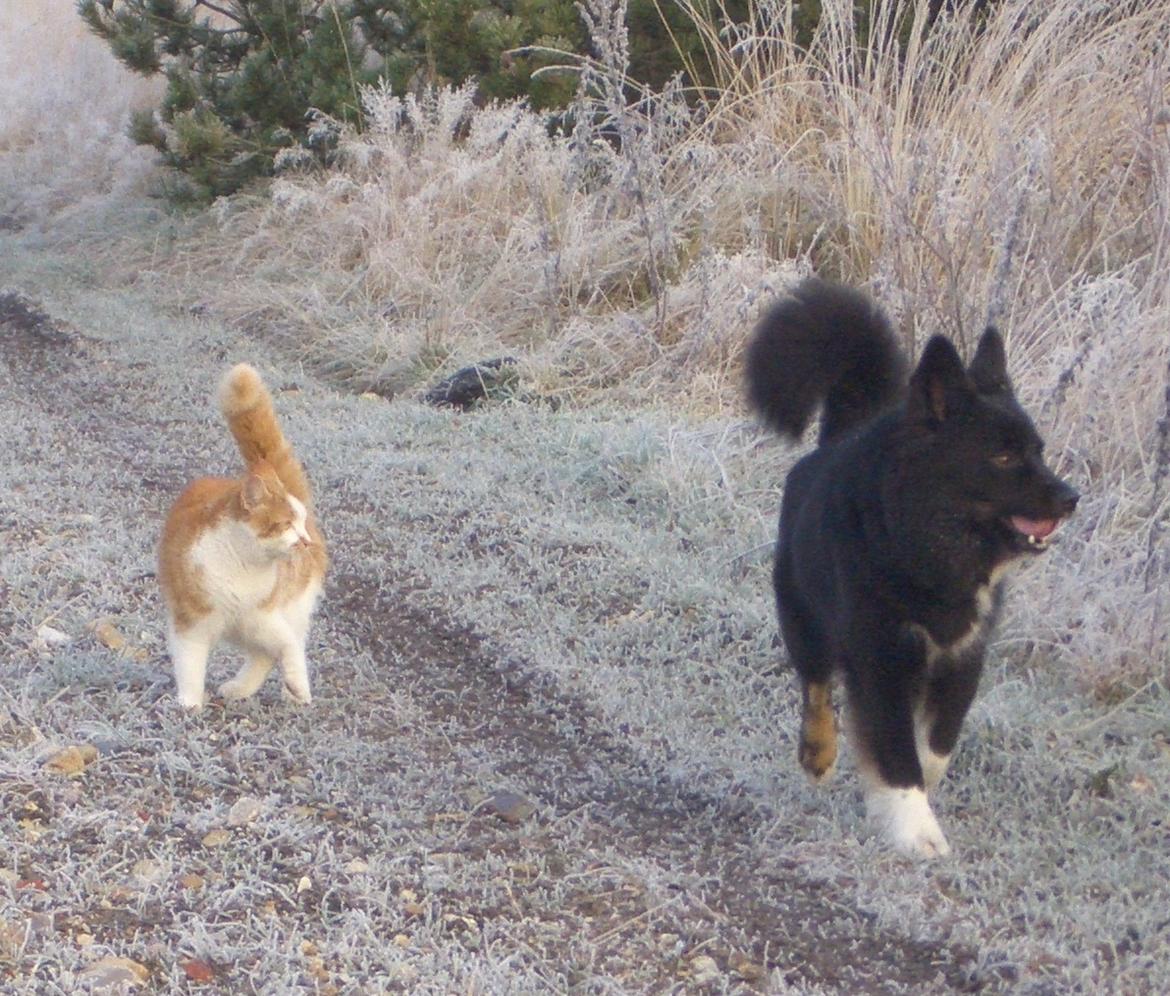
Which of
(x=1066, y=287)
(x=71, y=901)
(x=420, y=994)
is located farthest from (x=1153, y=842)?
(x=1066, y=287)

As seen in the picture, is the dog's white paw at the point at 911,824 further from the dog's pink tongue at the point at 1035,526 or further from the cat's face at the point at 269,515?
the cat's face at the point at 269,515

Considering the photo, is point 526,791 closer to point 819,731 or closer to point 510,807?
point 510,807

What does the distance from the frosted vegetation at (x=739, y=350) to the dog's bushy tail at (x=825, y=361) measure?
37.0 inches

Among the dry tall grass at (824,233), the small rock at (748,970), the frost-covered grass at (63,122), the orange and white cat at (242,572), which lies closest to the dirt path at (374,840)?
the small rock at (748,970)

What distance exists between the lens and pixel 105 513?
5.98m

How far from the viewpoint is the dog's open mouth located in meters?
3.27

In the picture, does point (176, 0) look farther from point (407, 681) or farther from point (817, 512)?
point (817, 512)

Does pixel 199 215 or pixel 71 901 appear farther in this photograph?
pixel 199 215

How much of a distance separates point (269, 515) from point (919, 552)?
1652 mm

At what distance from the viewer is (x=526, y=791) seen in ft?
12.3

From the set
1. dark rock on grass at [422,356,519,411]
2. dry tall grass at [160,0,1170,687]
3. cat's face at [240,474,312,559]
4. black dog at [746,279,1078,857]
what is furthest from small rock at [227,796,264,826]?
dark rock on grass at [422,356,519,411]

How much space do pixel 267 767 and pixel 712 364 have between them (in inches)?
178

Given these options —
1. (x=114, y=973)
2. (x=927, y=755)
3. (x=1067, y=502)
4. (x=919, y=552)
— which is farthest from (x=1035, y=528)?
(x=114, y=973)

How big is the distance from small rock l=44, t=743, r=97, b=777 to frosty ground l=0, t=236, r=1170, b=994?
0.8 inches
